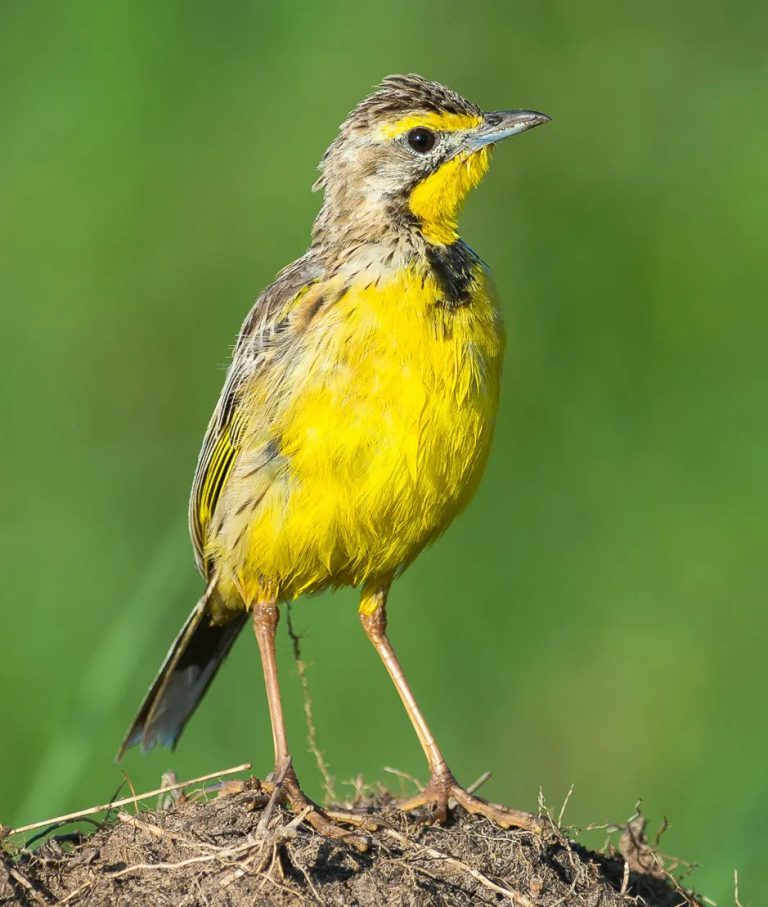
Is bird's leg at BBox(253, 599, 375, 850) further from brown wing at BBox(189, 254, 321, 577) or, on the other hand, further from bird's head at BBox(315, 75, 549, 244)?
bird's head at BBox(315, 75, 549, 244)

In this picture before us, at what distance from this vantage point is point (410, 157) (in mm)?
7402

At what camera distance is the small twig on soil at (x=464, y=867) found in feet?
19.4

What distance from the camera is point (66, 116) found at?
1232 cm

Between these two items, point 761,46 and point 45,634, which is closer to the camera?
point 45,634

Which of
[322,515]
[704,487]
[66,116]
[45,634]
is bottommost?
[45,634]

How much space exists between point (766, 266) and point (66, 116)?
476 cm

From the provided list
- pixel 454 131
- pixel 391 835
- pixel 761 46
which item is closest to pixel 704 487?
pixel 761 46

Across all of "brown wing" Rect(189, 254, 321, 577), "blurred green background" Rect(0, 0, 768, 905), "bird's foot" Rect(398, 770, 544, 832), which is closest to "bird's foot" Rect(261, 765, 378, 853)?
"bird's foot" Rect(398, 770, 544, 832)

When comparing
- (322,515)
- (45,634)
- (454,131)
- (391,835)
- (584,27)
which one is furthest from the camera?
(584,27)

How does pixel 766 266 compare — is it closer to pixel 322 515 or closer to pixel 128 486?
pixel 128 486

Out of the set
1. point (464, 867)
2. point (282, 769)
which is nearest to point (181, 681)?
point (282, 769)

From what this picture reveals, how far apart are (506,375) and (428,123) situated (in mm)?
4060

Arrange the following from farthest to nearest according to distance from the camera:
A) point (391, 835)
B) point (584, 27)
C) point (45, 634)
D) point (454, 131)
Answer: point (584, 27) → point (45, 634) → point (454, 131) → point (391, 835)

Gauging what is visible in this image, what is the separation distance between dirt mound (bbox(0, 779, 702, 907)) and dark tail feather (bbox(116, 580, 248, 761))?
60.3 inches
